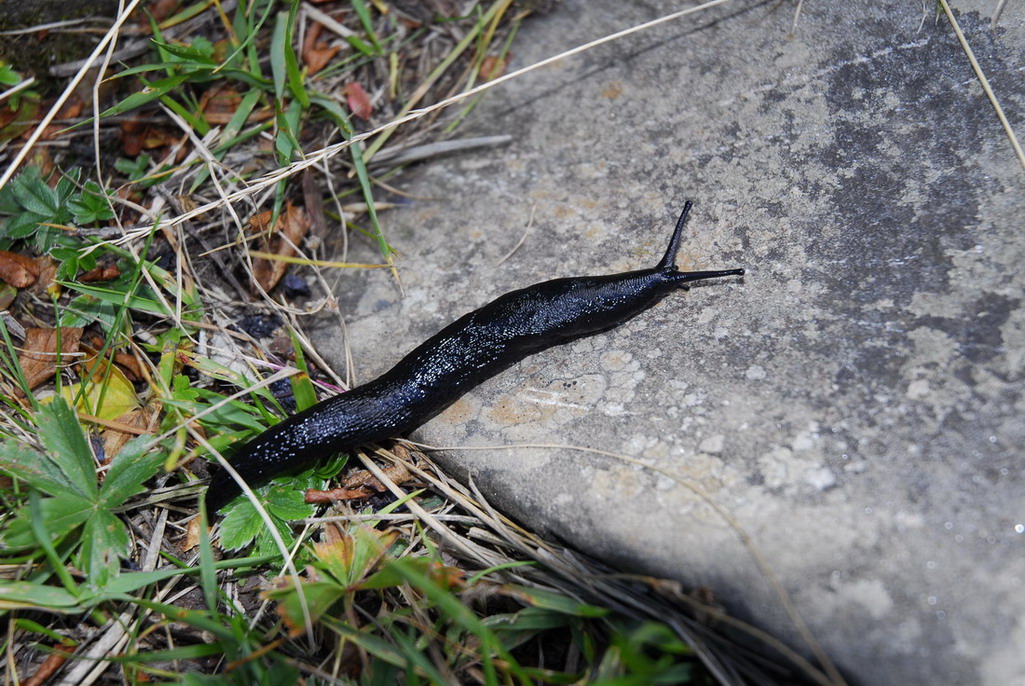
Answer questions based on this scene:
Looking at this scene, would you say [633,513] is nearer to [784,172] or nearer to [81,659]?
[784,172]

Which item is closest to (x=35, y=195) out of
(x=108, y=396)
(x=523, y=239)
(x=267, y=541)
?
(x=108, y=396)

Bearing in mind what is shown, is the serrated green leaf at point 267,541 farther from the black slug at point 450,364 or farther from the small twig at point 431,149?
the small twig at point 431,149

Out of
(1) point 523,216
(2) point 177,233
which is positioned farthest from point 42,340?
(1) point 523,216

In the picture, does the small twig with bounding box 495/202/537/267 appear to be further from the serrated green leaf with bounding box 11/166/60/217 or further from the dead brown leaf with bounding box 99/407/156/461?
the serrated green leaf with bounding box 11/166/60/217

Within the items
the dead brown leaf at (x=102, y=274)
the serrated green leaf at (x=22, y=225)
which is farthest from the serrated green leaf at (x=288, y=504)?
the serrated green leaf at (x=22, y=225)

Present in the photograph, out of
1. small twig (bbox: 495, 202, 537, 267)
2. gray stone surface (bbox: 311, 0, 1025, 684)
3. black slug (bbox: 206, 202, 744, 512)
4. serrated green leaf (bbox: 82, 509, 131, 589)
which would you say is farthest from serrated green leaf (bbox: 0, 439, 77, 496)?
small twig (bbox: 495, 202, 537, 267)
